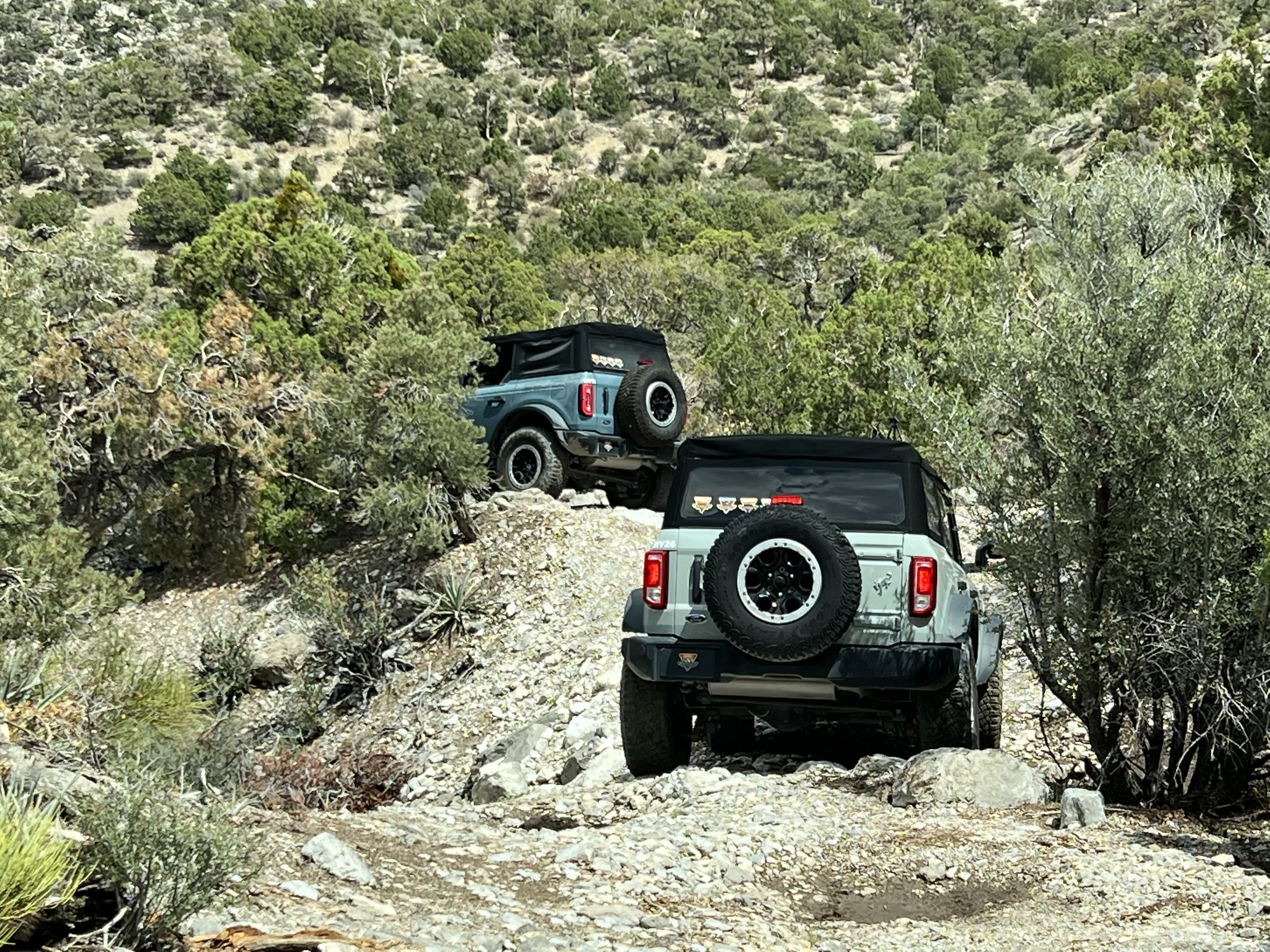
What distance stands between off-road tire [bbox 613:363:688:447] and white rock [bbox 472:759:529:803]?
7.10 metres

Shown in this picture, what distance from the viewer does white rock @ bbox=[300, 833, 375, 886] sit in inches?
209

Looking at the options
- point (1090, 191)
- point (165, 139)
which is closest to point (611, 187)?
point (165, 139)

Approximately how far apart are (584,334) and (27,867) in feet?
44.8

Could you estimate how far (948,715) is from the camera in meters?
7.91

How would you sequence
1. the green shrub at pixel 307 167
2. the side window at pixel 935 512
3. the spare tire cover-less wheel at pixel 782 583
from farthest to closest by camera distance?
1. the green shrub at pixel 307 167
2. the side window at pixel 935 512
3. the spare tire cover-less wheel at pixel 782 583

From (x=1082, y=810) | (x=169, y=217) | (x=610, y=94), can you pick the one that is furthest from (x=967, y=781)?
(x=610, y=94)

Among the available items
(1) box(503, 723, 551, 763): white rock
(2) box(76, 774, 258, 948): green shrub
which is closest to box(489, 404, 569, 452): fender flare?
(1) box(503, 723, 551, 763): white rock

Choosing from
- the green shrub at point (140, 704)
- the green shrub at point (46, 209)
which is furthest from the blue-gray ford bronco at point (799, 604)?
the green shrub at point (46, 209)

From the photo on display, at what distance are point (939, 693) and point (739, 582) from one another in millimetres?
1474

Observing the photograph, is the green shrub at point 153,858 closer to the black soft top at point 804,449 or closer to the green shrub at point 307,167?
the black soft top at point 804,449

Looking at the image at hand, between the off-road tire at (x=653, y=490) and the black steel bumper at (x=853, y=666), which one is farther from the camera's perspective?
the off-road tire at (x=653, y=490)

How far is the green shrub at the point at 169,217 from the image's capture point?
1987 inches

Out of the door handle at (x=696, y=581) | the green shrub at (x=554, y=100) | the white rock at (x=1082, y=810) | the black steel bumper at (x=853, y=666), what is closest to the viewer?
the white rock at (x=1082, y=810)

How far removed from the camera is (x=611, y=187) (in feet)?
196
